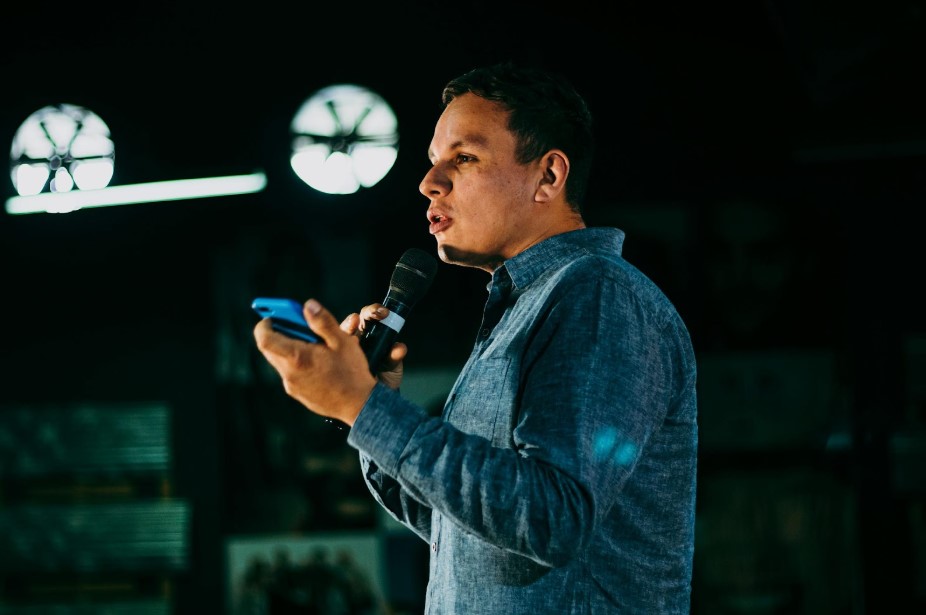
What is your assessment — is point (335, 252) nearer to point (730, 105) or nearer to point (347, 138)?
point (347, 138)

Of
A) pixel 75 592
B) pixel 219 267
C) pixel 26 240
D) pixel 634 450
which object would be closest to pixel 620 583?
pixel 634 450

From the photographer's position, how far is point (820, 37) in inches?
120

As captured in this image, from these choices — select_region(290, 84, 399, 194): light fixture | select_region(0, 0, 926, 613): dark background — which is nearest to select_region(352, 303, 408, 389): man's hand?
select_region(0, 0, 926, 613): dark background

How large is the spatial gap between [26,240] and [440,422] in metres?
4.26

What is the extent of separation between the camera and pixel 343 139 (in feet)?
13.3

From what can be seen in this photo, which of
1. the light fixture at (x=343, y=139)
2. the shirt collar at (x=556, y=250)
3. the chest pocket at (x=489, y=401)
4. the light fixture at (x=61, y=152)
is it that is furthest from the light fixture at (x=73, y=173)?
the chest pocket at (x=489, y=401)

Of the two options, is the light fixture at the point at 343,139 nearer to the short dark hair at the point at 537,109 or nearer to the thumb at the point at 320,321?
the short dark hair at the point at 537,109

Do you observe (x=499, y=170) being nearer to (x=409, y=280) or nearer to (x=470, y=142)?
(x=470, y=142)

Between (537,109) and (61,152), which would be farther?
(61,152)

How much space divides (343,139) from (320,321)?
321 cm

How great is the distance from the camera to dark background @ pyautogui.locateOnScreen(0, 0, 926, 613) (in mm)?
3775

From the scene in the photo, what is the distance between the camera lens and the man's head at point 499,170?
1.27 meters

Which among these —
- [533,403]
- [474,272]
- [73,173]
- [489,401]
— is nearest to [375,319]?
[489,401]

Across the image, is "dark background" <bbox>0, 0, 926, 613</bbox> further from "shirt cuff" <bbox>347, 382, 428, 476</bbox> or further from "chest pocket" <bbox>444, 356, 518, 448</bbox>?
"shirt cuff" <bbox>347, 382, 428, 476</bbox>
